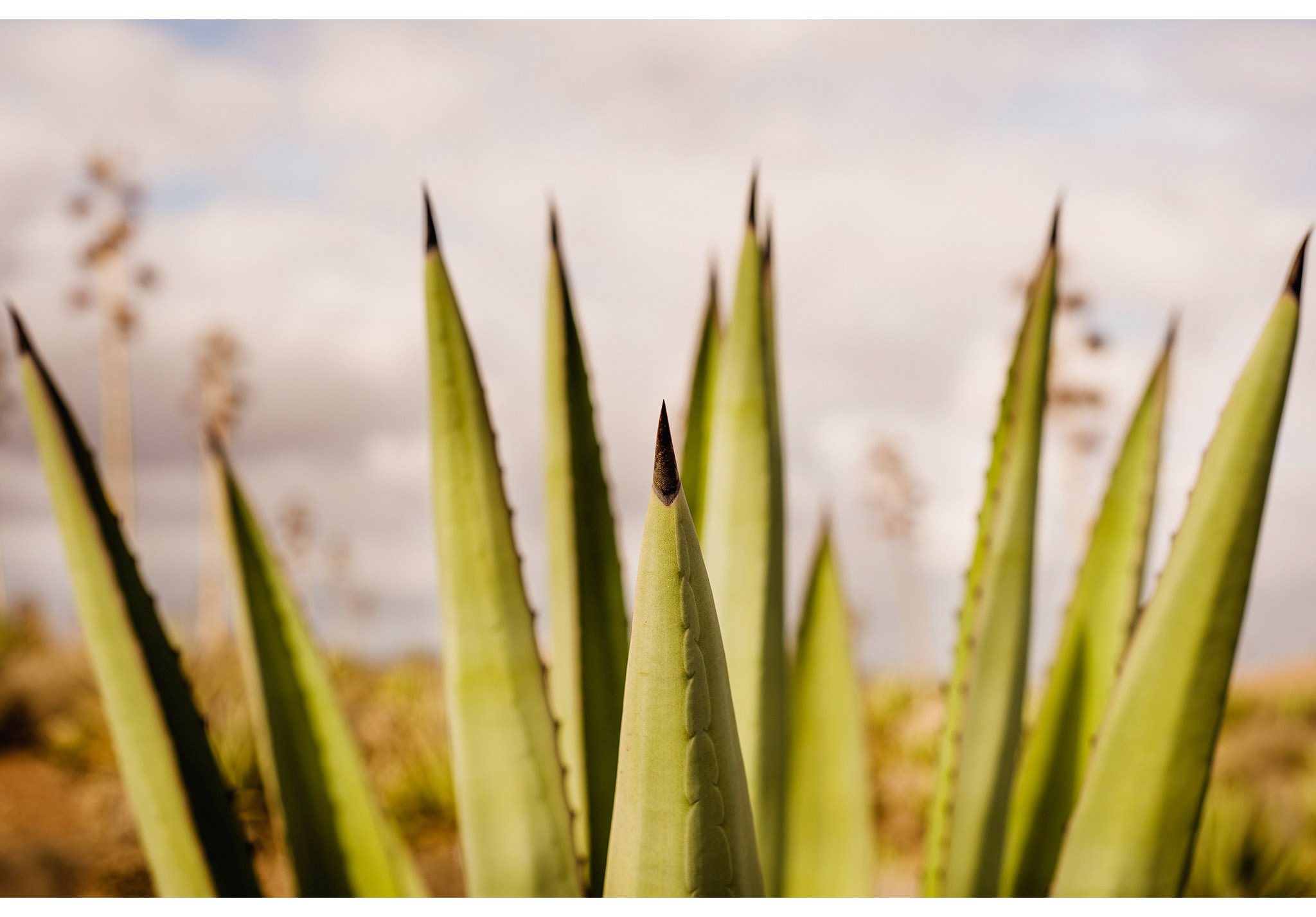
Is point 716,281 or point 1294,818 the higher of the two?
point 716,281

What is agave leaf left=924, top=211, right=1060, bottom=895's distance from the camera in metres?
0.77

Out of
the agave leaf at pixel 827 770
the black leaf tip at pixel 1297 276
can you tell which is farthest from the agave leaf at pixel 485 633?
the black leaf tip at pixel 1297 276

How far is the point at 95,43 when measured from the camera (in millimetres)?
2234

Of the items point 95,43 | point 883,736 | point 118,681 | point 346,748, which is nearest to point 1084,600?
point 346,748

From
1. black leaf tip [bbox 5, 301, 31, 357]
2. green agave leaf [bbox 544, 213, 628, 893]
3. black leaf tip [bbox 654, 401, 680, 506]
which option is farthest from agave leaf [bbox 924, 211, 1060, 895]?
black leaf tip [bbox 5, 301, 31, 357]

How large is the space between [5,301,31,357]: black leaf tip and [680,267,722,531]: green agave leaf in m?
0.50

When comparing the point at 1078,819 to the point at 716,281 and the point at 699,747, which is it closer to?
the point at 699,747

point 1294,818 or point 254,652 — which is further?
point 1294,818

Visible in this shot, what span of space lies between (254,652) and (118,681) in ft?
0.35

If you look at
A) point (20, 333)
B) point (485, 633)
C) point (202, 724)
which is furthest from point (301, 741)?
point (20, 333)

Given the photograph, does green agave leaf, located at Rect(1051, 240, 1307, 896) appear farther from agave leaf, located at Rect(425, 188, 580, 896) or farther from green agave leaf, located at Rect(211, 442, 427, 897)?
green agave leaf, located at Rect(211, 442, 427, 897)

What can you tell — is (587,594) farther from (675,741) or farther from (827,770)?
(827,770)

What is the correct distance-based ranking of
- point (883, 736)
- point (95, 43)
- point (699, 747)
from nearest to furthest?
1. point (699, 747)
2. point (95, 43)
3. point (883, 736)

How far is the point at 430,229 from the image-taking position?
653 millimetres
